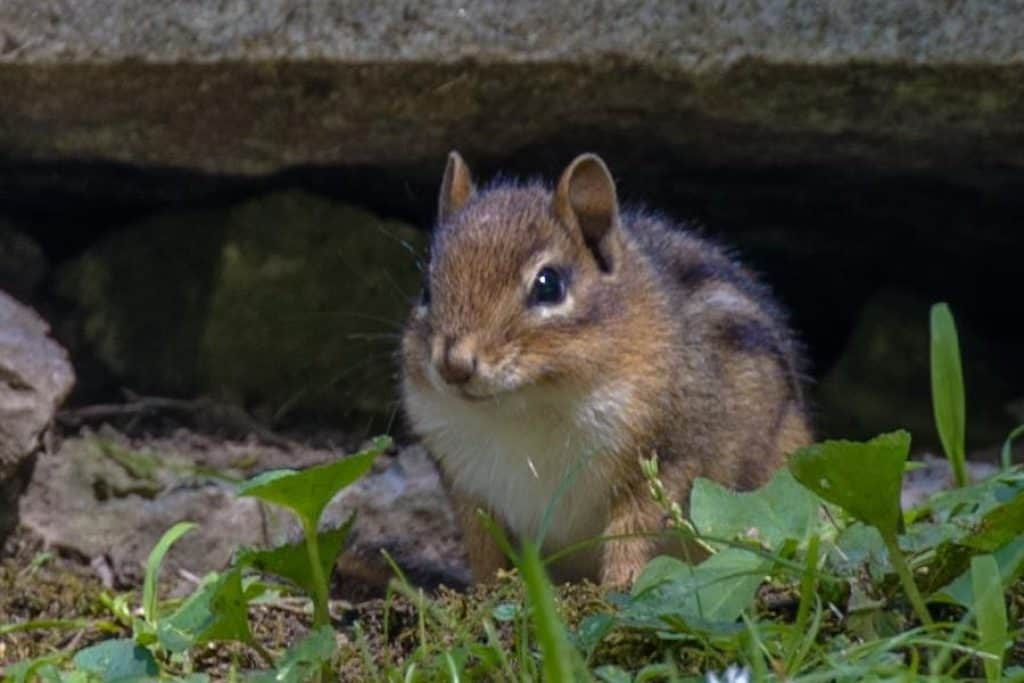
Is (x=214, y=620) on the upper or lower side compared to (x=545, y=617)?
lower

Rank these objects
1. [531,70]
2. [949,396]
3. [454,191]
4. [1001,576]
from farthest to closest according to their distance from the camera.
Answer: [531,70]
[454,191]
[949,396]
[1001,576]

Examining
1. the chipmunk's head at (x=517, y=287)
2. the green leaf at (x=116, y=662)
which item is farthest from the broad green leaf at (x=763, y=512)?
the green leaf at (x=116, y=662)

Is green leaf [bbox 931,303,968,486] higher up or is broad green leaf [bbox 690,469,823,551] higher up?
green leaf [bbox 931,303,968,486]

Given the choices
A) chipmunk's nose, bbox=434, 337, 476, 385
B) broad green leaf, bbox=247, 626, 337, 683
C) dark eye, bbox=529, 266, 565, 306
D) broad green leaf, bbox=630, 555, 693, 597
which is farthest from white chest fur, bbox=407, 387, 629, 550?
broad green leaf, bbox=247, 626, 337, 683

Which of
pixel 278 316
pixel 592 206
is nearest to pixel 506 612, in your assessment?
pixel 592 206

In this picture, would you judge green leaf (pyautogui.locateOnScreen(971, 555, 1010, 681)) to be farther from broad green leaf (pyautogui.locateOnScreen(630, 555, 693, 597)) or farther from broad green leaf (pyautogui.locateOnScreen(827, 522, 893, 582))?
broad green leaf (pyautogui.locateOnScreen(630, 555, 693, 597))

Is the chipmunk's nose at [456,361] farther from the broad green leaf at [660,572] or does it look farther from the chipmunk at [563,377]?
the broad green leaf at [660,572]

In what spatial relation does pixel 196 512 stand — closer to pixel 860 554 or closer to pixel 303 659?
pixel 303 659
